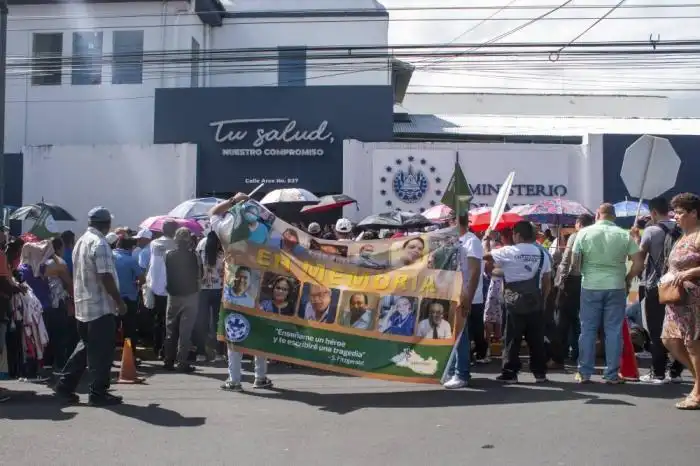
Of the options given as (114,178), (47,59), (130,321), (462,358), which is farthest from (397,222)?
(47,59)

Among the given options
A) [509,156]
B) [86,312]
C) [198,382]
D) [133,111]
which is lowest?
[198,382]

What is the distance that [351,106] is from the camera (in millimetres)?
24328

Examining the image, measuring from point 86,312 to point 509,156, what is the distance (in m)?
16.8

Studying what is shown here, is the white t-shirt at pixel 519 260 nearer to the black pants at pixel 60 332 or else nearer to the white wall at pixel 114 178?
the black pants at pixel 60 332

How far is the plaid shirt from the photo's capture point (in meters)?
8.61

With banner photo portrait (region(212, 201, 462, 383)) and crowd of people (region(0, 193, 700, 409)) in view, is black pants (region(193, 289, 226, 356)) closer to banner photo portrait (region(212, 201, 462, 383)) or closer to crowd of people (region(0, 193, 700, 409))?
crowd of people (region(0, 193, 700, 409))

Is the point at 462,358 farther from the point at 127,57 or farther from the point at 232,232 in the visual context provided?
the point at 127,57

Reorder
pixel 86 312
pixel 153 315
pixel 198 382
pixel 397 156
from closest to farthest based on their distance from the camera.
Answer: pixel 86 312 → pixel 198 382 → pixel 153 315 → pixel 397 156

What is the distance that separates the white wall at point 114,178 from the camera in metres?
24.2

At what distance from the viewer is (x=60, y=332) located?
11.2 metres

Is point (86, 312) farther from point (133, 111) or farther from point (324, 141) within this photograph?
point (133, 111)

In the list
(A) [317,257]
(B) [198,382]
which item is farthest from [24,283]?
(A) [317,257]

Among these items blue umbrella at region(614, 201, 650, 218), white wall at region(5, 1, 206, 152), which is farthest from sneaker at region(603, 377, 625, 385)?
white wall at region(5, 1, 206, 152)

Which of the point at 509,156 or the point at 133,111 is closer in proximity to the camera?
the point at 509,156
